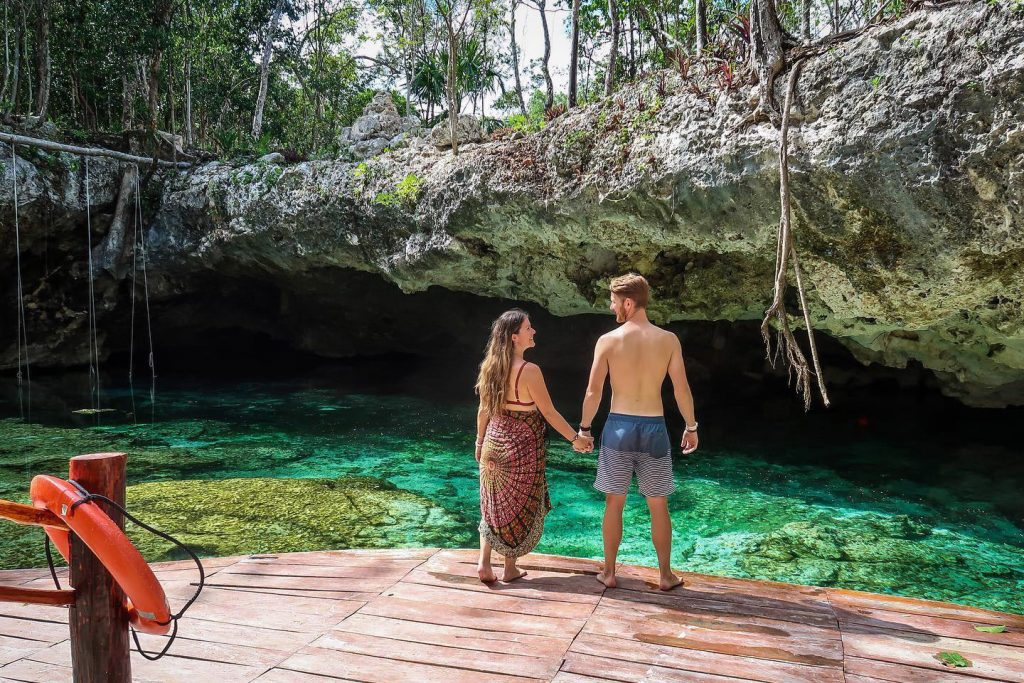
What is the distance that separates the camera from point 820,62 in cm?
629

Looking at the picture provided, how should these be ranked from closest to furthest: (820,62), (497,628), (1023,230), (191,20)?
(497,628) → (1023,230) → (820,62) → (191,20)

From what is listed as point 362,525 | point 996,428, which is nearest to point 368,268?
point 362,525

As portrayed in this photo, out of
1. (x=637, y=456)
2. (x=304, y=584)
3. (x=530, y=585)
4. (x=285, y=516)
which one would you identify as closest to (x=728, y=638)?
(x=637, y=456)

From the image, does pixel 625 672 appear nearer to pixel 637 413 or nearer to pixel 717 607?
pixel 717 607

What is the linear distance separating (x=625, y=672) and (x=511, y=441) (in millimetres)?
1325

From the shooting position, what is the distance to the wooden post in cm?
206

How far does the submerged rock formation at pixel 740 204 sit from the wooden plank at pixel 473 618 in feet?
16.5

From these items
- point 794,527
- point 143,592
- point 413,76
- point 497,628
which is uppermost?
point 413,76

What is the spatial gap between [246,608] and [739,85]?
6.33 meters

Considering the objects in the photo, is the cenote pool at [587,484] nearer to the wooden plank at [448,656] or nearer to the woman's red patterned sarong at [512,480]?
the woman's red patterned sarong at [512,480]

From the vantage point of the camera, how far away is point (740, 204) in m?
7.32

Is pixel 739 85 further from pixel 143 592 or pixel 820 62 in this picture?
pixel 143 592

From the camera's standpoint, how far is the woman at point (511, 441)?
3684mm

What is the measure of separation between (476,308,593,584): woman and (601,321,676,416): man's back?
38cm
